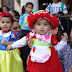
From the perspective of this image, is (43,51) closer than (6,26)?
Yes

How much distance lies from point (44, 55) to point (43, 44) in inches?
7.2

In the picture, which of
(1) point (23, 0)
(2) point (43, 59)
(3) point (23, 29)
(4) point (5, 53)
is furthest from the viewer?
(1) point (23, 0)

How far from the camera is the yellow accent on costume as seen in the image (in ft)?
10.1

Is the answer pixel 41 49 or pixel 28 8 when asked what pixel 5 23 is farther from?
pixel 28 8

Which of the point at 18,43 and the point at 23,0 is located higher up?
the point at 23,0

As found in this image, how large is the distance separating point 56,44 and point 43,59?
0.35 meters

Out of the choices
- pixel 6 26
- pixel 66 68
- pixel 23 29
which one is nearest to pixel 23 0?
pixel 23 29

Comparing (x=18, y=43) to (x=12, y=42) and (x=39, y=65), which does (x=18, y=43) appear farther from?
(x=39, y=65)

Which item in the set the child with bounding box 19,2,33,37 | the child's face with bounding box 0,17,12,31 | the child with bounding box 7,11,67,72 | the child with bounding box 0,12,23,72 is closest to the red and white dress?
the child with bounding box 7,11,67,72

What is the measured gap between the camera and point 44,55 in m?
2.85

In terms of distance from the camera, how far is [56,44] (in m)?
2.97

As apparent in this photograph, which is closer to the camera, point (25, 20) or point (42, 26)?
point (42, 26)

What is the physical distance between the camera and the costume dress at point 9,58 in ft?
10.1

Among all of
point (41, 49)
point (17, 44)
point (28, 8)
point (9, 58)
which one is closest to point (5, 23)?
point (17, 44)
